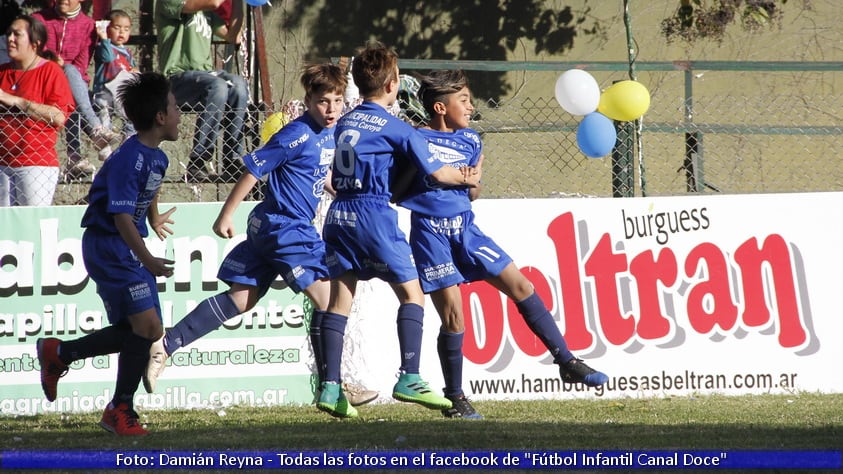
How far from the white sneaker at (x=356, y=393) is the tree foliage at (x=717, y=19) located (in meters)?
6.24

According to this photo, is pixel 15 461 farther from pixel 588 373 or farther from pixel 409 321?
pixel 588 373

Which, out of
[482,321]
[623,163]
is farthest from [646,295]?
[482,321]

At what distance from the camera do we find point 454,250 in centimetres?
663

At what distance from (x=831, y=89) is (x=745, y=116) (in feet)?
4.90

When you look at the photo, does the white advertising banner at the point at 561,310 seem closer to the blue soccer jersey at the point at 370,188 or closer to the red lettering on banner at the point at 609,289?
the red lettering on banner at the point at 609,289

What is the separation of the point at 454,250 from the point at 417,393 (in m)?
0.92

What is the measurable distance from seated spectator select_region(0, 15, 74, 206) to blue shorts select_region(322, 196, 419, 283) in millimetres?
2879

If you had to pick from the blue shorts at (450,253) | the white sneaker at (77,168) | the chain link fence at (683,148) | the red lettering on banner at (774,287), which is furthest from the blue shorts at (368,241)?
the chain link fence at (683,148)

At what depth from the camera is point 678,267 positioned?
825cm

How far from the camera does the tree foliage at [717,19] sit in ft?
40.6

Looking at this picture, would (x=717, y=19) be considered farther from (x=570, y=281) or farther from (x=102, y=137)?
(x=102, y=137)

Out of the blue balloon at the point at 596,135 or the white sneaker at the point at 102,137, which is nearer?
the blue balloon at the point at 596,135

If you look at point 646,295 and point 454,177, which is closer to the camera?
point 454,177

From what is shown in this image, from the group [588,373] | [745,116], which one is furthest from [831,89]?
[588,373]
